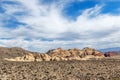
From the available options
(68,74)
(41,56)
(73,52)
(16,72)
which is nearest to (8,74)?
(16,72)

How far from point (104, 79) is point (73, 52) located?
7661cm

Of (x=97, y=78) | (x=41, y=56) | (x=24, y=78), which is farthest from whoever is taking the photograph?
(x=41, y=56)

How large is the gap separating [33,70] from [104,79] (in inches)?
517

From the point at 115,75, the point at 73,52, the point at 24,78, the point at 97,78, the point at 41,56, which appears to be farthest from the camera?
the point at 73,52

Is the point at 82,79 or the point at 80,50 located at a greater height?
the point at 80,50

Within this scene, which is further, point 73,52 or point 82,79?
point 73,52

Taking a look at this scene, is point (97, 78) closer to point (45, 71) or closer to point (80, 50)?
point (45, 71)

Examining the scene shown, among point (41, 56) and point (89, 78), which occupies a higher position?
point (41, 56)

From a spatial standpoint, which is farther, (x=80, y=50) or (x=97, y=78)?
(x=80, y=50)

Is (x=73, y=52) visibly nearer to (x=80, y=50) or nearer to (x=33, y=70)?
(x=80, y=50)

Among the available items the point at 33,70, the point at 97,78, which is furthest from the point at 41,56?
the point at 97,78

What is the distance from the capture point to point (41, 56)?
96.8 metres

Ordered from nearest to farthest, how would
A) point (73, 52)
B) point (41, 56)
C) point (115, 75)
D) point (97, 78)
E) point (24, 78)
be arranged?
1. point (24, 78)
2. point (97, 78)
3. point (115, 75)
4. point (41, 56)
5. point (73, 52)

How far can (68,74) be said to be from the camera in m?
50.1
